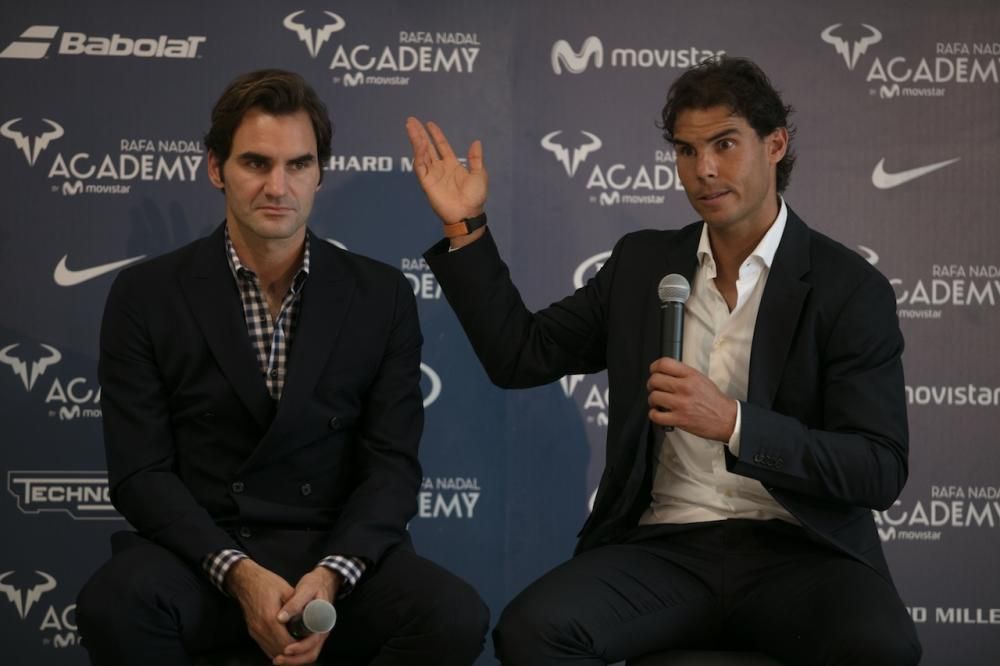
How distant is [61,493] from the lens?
4.24 meters

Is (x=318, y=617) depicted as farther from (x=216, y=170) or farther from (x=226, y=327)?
(x=216, y=170)

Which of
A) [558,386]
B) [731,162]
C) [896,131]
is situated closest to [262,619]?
[731,162]

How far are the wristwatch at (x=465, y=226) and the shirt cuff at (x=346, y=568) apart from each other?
2.93 feet

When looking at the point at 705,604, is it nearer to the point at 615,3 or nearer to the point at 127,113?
the point at 615,3

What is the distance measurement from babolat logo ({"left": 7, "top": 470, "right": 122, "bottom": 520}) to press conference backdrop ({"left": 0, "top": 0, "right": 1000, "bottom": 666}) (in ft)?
0.10

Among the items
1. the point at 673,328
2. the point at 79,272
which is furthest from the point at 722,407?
the point at 79,272

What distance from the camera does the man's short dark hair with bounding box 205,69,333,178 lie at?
10.1 ft

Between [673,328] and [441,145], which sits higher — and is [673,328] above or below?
below

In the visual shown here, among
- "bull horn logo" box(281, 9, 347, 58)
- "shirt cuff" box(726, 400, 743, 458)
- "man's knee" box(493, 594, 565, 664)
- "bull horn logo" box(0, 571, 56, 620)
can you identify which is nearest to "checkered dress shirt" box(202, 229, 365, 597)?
"man's knee" box(493, 594, 565, 664)

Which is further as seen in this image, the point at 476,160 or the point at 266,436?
the point at 476,160

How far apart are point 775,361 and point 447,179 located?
1.00 meters

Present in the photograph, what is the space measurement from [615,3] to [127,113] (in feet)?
6.11

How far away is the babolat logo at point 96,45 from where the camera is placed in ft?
14.1

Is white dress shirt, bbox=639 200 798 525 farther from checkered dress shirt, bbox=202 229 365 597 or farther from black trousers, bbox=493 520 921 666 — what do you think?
checkered dress shirt, bbox=202 229 365 597
